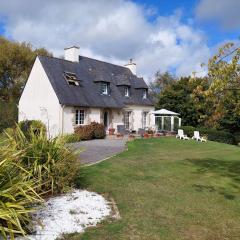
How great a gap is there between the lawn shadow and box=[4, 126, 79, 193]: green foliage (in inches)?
147

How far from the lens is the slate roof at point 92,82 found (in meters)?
26.9

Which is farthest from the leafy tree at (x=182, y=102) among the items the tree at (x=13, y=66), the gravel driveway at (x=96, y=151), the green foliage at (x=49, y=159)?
the green foliage at (x=49, y=159)

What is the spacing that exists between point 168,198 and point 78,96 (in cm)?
1990

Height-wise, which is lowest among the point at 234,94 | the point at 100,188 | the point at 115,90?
the point at 100,188

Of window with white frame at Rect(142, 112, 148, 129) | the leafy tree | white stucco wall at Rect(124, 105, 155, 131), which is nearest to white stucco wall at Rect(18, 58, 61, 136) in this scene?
white stucco wall at Rect(124, 105, 155, 131)

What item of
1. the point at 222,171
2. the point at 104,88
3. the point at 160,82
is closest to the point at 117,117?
the point at 104,88

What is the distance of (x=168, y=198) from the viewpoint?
28.1ft

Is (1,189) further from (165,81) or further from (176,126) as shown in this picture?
(165,81)

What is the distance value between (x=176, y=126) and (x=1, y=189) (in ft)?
103

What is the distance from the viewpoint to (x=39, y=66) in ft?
90.2

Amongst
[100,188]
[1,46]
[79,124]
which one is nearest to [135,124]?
[79,124]

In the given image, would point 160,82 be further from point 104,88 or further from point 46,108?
point 46,108

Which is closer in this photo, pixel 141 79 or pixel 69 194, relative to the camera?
pixel 69 194

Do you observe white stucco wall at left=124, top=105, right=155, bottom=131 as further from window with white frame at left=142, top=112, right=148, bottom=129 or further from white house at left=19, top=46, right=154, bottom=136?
window with white frame at left=142, top=112, right=148, bottom=129
